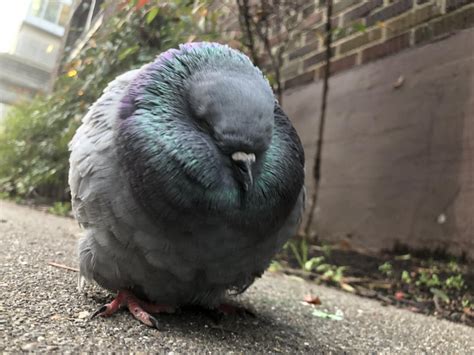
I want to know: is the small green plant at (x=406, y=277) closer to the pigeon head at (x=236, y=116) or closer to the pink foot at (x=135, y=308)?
the pink foot at (x=135, y=308)

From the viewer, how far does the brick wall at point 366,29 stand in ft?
11.5

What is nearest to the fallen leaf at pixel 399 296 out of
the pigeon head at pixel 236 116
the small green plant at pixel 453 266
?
the small green plant at pixel 453 266

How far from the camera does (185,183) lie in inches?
56.1

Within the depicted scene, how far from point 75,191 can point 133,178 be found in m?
0.40

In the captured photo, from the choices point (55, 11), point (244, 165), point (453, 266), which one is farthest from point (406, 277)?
point (55, 11)

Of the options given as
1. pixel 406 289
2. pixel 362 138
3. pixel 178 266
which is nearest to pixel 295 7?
pixel 362 138

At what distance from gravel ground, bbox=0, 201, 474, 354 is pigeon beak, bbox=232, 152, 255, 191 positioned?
0.52 meters

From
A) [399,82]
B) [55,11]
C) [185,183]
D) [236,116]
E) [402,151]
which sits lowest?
[185,183]

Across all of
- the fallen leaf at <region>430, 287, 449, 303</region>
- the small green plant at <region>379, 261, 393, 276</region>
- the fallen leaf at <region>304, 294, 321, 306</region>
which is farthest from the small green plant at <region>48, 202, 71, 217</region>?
the fallen leaf at <region>430, 287, 449, 303</region>

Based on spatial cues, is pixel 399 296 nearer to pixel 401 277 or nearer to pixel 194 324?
pixel 401 277

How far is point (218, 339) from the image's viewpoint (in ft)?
5.28

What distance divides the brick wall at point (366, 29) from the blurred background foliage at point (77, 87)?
1009 millimetres

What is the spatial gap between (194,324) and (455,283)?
199cm

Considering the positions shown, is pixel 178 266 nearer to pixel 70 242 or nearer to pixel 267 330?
pixel 267 330
